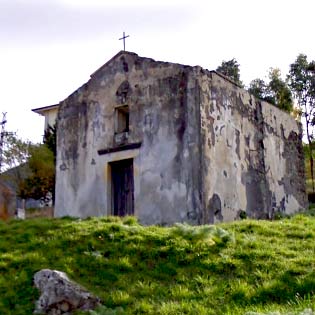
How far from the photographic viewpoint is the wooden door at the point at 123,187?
60.1 ft

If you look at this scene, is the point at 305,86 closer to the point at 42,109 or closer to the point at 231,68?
the point at 231,68

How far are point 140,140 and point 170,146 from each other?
1145 mm

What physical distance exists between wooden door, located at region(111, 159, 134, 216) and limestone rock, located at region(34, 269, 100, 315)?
30.5 feet

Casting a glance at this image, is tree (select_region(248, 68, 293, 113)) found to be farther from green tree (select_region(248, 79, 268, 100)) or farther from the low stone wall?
the low stone wall

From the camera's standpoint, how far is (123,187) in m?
18.6

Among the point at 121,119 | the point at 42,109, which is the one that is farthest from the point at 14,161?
the point at 42,109

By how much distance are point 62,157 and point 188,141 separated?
16.9 feet

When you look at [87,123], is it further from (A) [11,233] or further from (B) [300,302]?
(B) [300,302]

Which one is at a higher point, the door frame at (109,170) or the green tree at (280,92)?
the green tree at (280,92)

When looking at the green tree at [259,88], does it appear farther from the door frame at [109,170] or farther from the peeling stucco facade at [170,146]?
the door frame at [109,170]

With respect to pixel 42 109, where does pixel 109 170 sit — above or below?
below

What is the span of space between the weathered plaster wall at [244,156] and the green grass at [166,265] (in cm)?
431

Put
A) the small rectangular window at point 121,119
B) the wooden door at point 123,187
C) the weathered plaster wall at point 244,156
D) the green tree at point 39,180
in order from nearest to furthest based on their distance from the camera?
the weathered plaster wall at point 244,156
the wooden door at point 123,187
the small rectangular window at point 121,119
the green tree at point 39,180

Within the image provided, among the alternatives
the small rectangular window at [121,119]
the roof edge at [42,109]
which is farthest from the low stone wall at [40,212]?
the roof edge at [42,109]
